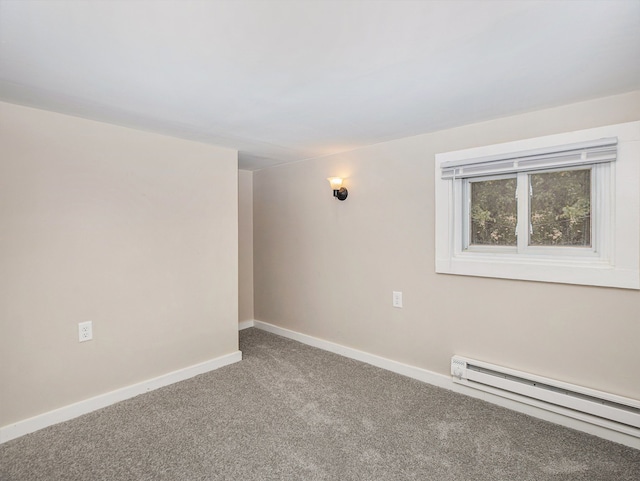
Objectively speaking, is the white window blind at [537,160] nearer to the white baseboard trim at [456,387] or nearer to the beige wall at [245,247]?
the white baseboard trim at [456,387]

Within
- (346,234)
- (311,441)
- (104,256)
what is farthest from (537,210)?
(104,256)

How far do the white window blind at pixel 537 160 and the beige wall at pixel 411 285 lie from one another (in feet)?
A: 0.45

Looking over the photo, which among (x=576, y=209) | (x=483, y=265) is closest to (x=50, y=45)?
(x=483, y=265)

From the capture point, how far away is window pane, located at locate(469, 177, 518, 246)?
98.7 inches

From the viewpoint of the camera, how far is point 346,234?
340cm

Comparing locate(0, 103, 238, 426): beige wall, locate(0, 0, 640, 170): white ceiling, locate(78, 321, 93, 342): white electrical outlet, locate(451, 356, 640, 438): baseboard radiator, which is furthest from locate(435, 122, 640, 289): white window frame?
locate(78, 321, 93, 342): white electrical outlet

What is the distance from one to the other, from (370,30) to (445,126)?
146 cm

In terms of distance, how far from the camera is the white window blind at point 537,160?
2.01 metres

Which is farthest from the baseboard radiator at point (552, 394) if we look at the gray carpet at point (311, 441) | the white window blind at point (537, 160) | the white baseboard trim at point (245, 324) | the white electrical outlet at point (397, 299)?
the white baseboard trim at point (245, 324)

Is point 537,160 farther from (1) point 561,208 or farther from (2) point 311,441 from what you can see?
(2) point 311,441

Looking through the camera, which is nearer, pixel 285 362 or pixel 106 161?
pixel 106 161

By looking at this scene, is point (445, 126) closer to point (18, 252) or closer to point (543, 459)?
point (543, 459)

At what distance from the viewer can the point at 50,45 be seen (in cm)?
143

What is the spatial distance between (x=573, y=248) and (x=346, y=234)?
1.84 m
